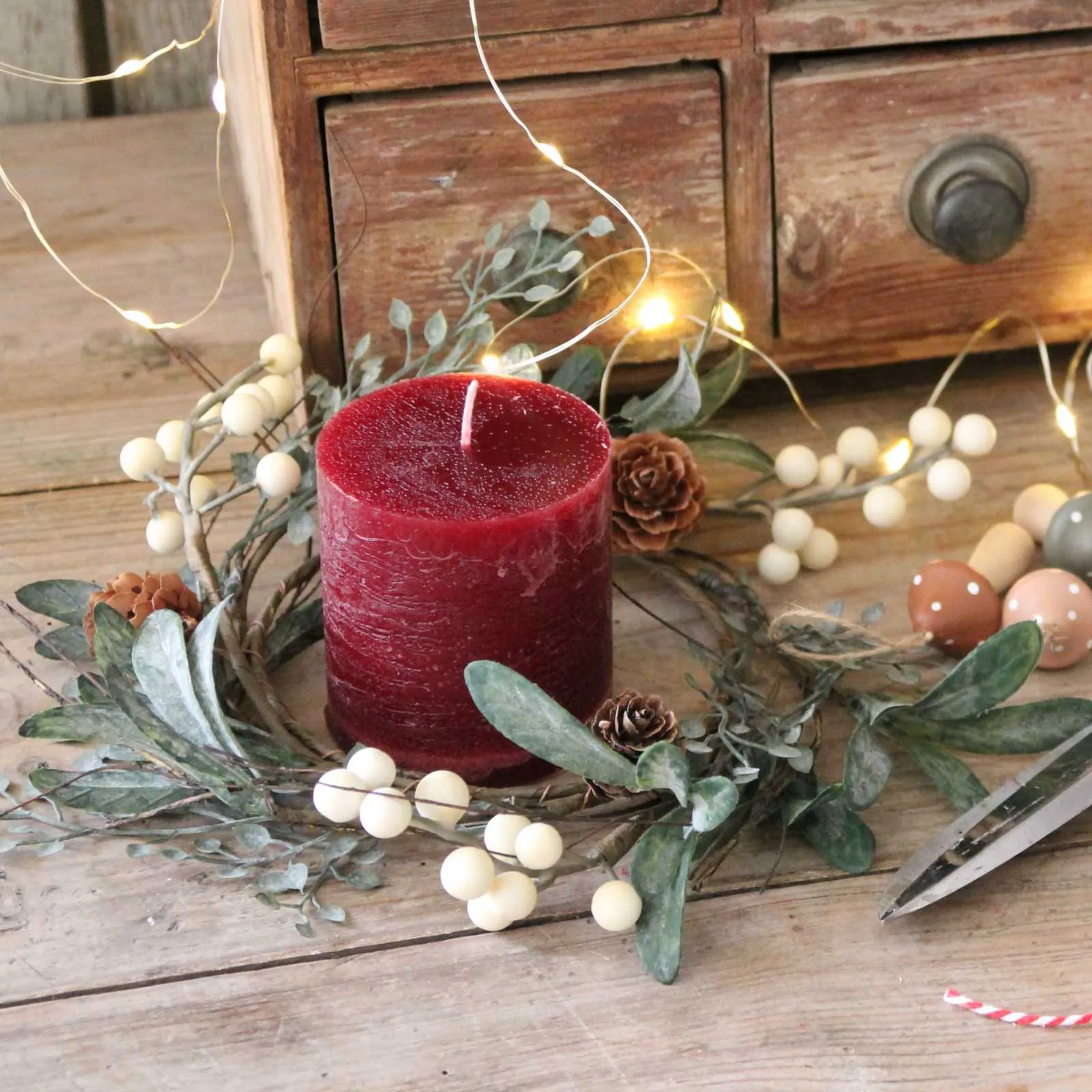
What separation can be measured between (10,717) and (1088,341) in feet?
1.99

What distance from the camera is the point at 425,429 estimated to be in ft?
1.83

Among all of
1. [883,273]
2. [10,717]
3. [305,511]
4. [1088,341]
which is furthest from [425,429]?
[1088,341]

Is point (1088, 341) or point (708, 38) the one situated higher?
point (708, 38)

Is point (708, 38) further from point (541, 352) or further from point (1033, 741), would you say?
point (1033, 741)

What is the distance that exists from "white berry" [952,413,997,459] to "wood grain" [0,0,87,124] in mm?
788

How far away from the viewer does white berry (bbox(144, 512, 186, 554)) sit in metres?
0.64

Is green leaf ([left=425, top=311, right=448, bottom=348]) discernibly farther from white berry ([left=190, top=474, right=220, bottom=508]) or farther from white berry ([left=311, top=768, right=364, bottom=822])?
white berry ([left=311, top=768, right=364, bottom=822])

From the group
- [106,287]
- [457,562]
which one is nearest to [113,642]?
[457,562]

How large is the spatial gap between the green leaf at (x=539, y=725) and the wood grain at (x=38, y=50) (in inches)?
33.4

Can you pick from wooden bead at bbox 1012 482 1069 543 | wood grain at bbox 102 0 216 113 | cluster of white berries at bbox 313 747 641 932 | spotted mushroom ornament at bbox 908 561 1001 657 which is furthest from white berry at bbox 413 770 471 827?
wood grain at bbox 102 0 216 113

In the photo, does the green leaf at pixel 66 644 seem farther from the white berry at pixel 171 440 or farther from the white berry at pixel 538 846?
the white berry at pixel 538 846

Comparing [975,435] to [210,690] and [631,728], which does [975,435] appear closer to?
[631,728]

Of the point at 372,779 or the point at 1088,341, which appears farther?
the point at 1088,341

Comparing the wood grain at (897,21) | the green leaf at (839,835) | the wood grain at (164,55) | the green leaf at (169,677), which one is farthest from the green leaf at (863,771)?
the wood grain at (164,55)
